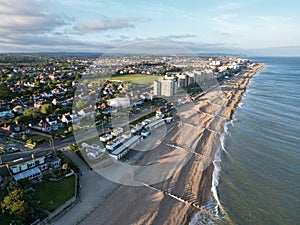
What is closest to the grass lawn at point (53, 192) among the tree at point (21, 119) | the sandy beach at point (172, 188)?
the sandy beach at point (172, 188)

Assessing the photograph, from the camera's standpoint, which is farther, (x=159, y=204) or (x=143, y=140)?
(x=143, y=140)

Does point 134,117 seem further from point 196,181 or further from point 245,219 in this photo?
point 245,219

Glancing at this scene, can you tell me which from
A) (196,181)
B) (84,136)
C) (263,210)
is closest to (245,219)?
(263,210)

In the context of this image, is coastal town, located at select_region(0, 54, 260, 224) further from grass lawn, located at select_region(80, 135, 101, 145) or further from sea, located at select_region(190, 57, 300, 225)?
sea, located at select_region(190, 57, 300, 225)

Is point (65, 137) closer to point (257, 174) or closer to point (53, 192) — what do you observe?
point (53, 192)

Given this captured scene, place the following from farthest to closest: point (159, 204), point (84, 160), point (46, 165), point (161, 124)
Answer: point (161, 124), point (84, 160), point (46, 165), point (159, 204)

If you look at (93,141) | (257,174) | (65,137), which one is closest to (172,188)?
(257,174)

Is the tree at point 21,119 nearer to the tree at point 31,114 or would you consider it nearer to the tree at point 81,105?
the tree at point 31,114
